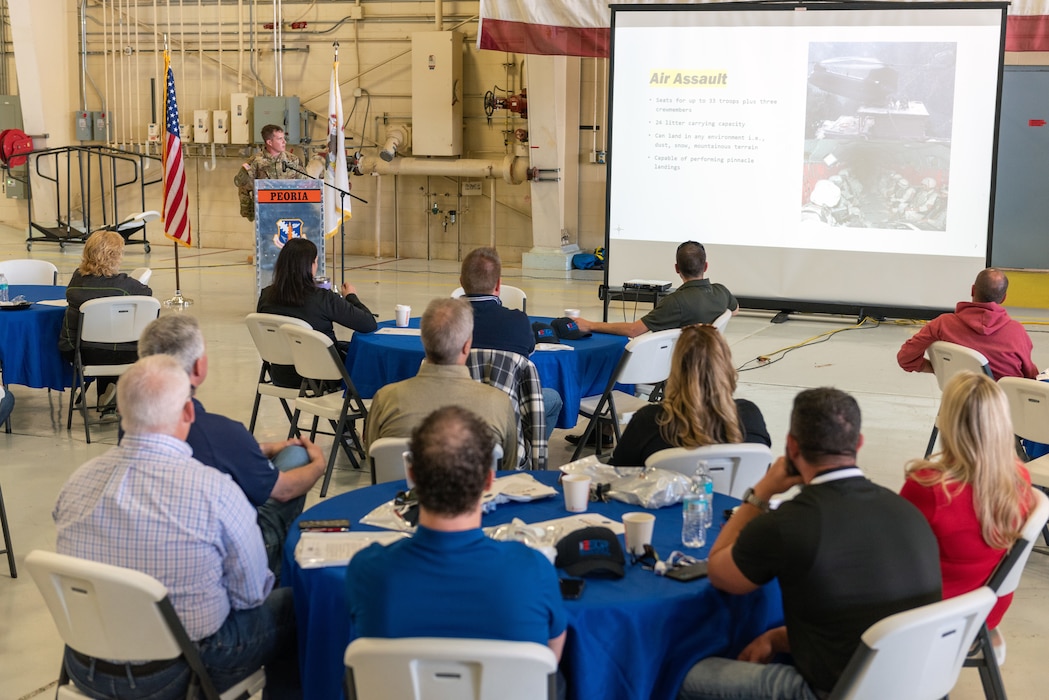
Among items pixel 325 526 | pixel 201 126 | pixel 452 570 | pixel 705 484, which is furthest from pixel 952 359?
pixel 201 126

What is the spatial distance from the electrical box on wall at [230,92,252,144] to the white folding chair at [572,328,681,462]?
10421 mm

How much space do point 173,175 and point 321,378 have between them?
5.95m

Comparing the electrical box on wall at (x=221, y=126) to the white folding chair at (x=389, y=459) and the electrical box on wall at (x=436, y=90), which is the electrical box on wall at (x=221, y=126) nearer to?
the electrical box on wall at (x=436, y=90)

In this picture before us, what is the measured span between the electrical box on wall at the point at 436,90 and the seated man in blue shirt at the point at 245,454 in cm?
1052

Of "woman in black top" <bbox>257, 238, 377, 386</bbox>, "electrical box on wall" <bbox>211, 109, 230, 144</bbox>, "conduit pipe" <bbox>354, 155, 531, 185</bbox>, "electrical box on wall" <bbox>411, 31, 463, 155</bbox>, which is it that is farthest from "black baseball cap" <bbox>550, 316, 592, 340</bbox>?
"electrical box on wall" <bbox>211, 109, 230, 144</bbox>

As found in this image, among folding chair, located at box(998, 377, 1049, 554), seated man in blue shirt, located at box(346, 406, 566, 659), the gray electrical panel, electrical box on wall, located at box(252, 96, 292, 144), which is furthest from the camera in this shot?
electrical box on wall, located at box(252, 96, 292, 144)

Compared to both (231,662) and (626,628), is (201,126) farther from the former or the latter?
(626,628)

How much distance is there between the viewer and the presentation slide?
29.0 feet

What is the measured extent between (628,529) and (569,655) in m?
0.37

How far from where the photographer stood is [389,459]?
10.7ft

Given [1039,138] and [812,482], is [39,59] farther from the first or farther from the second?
[812,482]

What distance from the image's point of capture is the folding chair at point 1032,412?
410 cm

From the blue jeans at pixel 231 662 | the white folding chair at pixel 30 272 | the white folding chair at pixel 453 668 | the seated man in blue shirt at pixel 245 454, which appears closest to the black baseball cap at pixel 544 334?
the seated man in blue shirt at pixel 245 454

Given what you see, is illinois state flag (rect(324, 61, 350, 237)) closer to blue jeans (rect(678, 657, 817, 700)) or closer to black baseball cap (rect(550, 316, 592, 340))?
black baseball cap (rect(550, 316, 592, 340))
